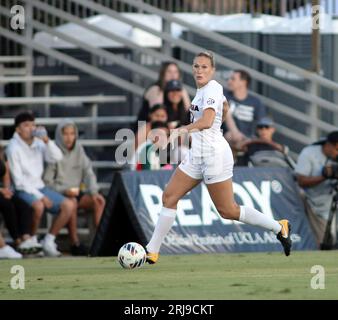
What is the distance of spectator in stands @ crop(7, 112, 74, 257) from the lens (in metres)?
17.1

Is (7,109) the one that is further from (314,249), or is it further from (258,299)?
(258,299)

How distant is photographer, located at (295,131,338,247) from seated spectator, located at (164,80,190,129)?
1.91m

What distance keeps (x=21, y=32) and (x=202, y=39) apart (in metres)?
3.08

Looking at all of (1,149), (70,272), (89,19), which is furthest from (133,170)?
(89,19)

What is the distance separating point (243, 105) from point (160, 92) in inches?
52.8

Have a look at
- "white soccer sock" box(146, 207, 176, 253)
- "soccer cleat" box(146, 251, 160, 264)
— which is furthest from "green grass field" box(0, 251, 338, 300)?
"white soccer sock" box(146, 207, 176, 253)

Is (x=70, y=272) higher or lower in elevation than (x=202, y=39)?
lower

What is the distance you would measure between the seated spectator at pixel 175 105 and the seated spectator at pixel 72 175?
142cm

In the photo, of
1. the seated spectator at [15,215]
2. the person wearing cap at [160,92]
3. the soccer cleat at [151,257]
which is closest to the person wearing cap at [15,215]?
the seated spectator at [15,215]

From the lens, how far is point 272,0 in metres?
21.0

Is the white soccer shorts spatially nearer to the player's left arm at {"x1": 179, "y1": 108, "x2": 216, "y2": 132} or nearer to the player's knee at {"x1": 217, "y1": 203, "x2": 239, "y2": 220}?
the player's knee at {"x1": 217, "y1": 203, "x2": 239, "y2": 220}

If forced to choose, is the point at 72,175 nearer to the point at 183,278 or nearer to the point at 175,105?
the point at 175,105
